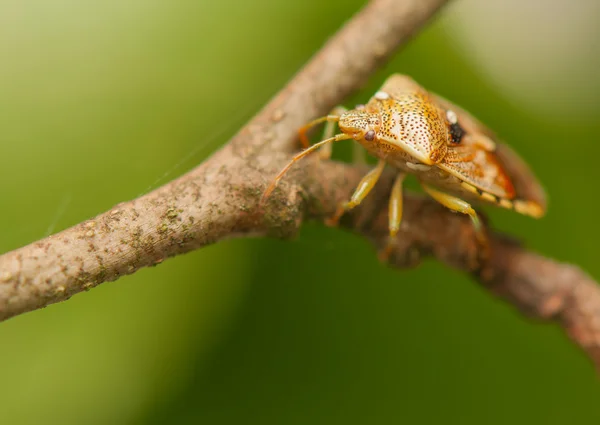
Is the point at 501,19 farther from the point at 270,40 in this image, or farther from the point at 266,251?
the point at 266,251

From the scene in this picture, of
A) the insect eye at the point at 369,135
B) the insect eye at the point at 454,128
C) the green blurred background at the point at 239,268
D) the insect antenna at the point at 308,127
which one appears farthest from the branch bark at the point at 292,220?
the green blurred background at the point at 239,268

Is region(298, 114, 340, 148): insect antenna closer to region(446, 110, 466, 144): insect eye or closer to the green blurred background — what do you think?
region(446, 110, 466, 144): insect eye

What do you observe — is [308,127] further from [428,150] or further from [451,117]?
[451,117]

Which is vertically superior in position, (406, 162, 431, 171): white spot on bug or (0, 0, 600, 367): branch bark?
(406, 162, 431, 171): white spot on bug

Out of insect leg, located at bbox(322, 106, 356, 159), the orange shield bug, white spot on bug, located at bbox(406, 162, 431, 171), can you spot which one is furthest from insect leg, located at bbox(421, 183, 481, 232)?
insect leg, located at bbox(322, 106, 356, 159)

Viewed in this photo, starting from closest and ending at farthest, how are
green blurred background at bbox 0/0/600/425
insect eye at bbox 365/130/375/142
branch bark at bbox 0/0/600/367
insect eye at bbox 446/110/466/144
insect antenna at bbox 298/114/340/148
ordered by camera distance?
branch bark at bbox 0/0/600/367
insect antenna at bbox 298/114/340/148
insect eye at bbox 365/130/375/142
insect eye at bbox 446/110/466/144
green blurred background at bbox 0/0/600/425

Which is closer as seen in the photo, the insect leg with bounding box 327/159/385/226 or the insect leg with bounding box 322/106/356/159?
the insect leg with bounding box 327/159/385/226

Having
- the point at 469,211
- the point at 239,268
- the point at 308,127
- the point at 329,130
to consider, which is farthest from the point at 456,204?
the point at 239,268
